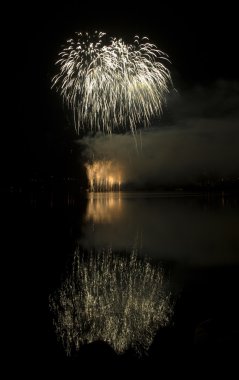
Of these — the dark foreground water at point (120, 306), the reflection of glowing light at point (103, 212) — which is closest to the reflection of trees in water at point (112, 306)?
the dark foreground water at point (120, 306)

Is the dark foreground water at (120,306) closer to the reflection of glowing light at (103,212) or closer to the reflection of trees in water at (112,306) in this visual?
the reflection of trees in water at (112,306)

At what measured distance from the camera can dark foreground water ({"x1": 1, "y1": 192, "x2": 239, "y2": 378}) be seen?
5.96m

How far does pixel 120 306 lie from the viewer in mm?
11086

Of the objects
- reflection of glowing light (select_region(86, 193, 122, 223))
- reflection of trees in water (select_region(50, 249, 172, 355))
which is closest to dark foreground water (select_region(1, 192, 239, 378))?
reflection of trees in water (select_region(50, 249, 172, 355))

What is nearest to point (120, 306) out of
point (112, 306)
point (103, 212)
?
point (112, 306)

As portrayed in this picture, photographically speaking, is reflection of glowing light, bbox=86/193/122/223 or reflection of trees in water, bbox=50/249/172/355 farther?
reflection of glowing light, bbox=86/193/122/223

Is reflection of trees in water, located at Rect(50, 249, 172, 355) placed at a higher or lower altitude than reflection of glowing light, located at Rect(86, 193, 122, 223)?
higher

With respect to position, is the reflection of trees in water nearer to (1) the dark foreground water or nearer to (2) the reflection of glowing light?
(1) the dark foreground water

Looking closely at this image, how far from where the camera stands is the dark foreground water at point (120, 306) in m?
5.96

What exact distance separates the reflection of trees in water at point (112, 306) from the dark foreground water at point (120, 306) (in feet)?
0.11

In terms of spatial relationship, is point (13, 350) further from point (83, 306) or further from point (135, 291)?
point (135, 291)

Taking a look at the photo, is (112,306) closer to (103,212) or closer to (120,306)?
(120,306)

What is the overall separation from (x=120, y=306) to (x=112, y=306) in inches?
10.6

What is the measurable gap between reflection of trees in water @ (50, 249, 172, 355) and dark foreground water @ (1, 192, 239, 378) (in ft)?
0.11
